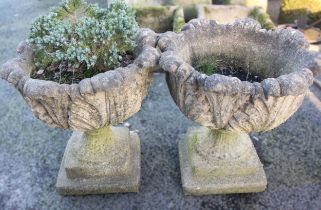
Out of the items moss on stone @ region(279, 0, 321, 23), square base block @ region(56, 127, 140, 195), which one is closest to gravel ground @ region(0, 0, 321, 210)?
square base block @ region(56, 127, 140, 195)

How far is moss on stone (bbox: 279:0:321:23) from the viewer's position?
5.32 meters

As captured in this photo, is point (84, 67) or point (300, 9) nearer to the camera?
point (84, 67)

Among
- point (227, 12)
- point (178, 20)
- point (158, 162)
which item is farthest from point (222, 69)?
point (227, 12)

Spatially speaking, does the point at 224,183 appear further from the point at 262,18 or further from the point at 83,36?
the point at 262,18

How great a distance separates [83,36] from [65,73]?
337mm

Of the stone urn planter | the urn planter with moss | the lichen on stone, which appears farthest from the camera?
the urn planter with moss

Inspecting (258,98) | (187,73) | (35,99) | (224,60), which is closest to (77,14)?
(35,99)

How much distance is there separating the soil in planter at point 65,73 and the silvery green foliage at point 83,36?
0.12ft

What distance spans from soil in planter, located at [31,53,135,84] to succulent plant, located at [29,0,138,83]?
1cm

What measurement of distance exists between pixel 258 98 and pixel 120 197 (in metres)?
1.42

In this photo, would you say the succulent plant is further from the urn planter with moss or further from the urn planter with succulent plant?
the urn planter with moss

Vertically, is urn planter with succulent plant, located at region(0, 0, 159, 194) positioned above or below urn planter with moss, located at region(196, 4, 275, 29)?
above

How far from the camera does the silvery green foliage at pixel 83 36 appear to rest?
2.51 metres

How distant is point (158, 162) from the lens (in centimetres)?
330
